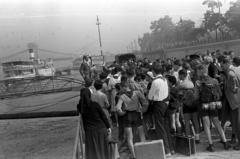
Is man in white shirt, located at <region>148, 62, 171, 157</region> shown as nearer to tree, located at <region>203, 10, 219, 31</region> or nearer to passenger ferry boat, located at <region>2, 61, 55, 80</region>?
passenger ferry boat, located at <region>2, 61, 55, 80</region>

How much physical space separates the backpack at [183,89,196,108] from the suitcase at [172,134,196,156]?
0.57 meters

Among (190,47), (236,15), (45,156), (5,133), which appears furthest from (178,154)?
(190,47)

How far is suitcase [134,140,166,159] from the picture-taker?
432cm

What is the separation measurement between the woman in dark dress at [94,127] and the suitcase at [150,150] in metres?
0.51

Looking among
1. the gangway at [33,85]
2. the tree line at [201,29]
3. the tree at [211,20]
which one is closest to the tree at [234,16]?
the tree line at [201,29]

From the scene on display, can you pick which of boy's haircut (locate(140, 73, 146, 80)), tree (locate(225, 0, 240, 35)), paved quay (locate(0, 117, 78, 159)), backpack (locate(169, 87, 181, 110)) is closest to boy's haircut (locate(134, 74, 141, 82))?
boy's haircut (locate(140, 73, 146, 80))

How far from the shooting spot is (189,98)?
4695mm

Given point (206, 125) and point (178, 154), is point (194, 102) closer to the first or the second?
point (206, 125)

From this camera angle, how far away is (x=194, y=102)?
4.70 meters

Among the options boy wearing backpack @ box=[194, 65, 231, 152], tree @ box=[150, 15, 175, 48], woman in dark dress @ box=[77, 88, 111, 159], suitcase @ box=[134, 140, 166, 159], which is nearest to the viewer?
woman in dark dress @ box=[77, 88, 111, 159]

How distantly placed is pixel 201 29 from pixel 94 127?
52.6 m

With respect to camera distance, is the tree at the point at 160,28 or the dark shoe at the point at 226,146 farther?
the tree at the point at 160,28

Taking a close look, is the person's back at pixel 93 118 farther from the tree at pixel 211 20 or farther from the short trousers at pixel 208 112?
the tree at pixel 211 20

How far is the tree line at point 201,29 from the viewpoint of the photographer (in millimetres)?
42000
